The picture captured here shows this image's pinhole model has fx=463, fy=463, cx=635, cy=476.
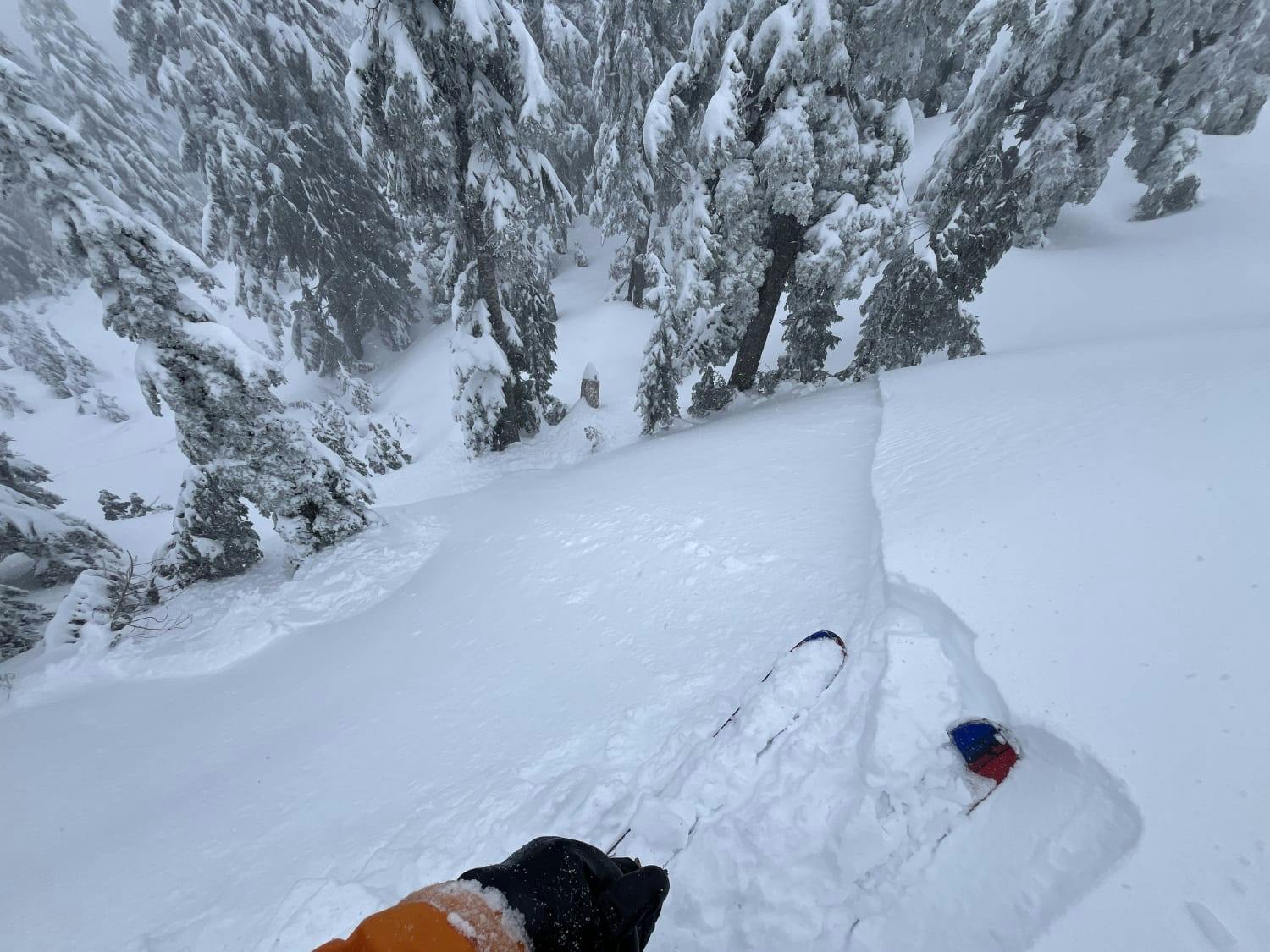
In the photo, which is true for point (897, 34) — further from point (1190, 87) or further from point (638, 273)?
point (1190, 87)

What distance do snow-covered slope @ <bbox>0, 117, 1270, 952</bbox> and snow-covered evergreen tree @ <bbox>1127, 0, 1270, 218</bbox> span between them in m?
9.38

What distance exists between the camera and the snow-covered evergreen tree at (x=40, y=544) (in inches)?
308

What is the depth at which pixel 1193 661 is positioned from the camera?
2.18 m

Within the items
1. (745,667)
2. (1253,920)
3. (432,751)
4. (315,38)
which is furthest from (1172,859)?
(315,38)

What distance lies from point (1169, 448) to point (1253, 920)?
349 centimetres

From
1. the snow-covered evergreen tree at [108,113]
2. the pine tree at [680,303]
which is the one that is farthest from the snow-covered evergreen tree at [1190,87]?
the snow-covered evergreen tree at [108,113]

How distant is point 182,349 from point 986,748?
9.05 m

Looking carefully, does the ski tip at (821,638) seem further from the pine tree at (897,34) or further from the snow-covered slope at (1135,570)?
the pine tree at (897,34)

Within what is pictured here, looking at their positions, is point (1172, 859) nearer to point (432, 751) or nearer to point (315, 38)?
point (432, 751)

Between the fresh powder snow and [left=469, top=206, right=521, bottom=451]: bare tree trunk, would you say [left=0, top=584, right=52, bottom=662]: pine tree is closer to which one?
the fresh powder snow

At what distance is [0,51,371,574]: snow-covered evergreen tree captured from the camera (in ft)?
16.6

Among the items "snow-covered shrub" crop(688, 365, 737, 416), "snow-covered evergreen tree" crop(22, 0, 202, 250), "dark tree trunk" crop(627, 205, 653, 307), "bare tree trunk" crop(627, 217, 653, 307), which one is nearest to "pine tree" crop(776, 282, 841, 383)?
"snow-covered shrub" crop(688, 365, 737, 416)

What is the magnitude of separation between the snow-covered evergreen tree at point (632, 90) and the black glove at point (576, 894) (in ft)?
45.6

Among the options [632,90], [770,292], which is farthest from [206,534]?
[632,90]
